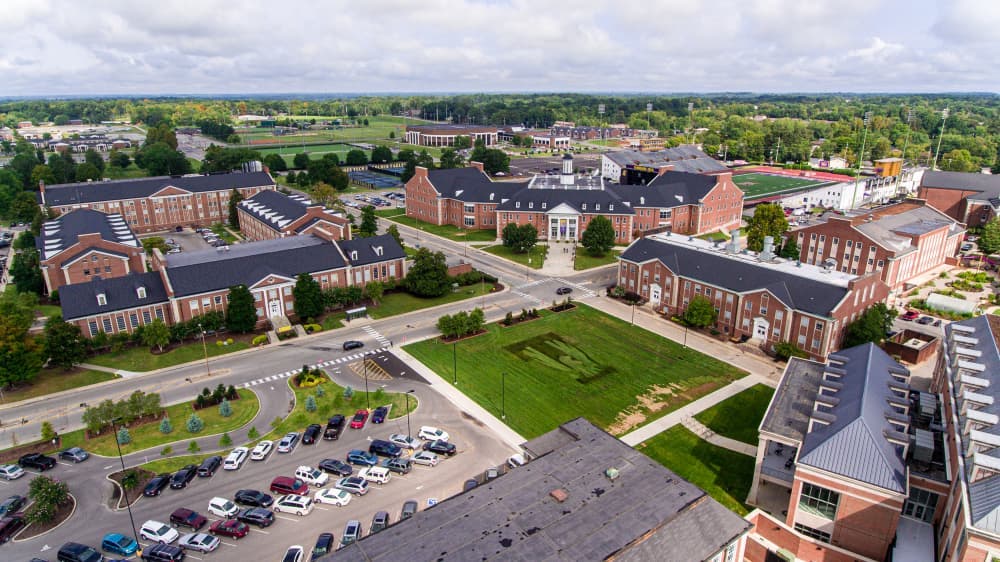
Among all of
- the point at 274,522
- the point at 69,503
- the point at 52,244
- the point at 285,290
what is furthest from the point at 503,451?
the point at 52,244

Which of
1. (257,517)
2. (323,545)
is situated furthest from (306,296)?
(323,545)

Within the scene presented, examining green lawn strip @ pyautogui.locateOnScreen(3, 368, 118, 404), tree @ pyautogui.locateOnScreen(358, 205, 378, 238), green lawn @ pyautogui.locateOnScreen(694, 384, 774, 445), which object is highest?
tree @ pyautogui.locateOnScreen(358, 205, 378, 238)

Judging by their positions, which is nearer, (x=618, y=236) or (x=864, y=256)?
(x=864, y=256)

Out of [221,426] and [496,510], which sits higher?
[496,510]

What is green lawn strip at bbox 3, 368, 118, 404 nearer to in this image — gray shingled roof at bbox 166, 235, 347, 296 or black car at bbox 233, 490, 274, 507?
gray shingled roof at bbox 166, 235, 347, 296

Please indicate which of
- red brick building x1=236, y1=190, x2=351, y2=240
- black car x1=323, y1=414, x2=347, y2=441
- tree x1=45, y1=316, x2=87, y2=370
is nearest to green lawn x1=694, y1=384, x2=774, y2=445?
black car x1=323, y1=414, x2=347, y2=441

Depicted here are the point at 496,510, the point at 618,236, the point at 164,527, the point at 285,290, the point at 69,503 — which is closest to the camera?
the point at 496,510

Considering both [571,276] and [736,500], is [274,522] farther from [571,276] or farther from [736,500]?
[571,276]
